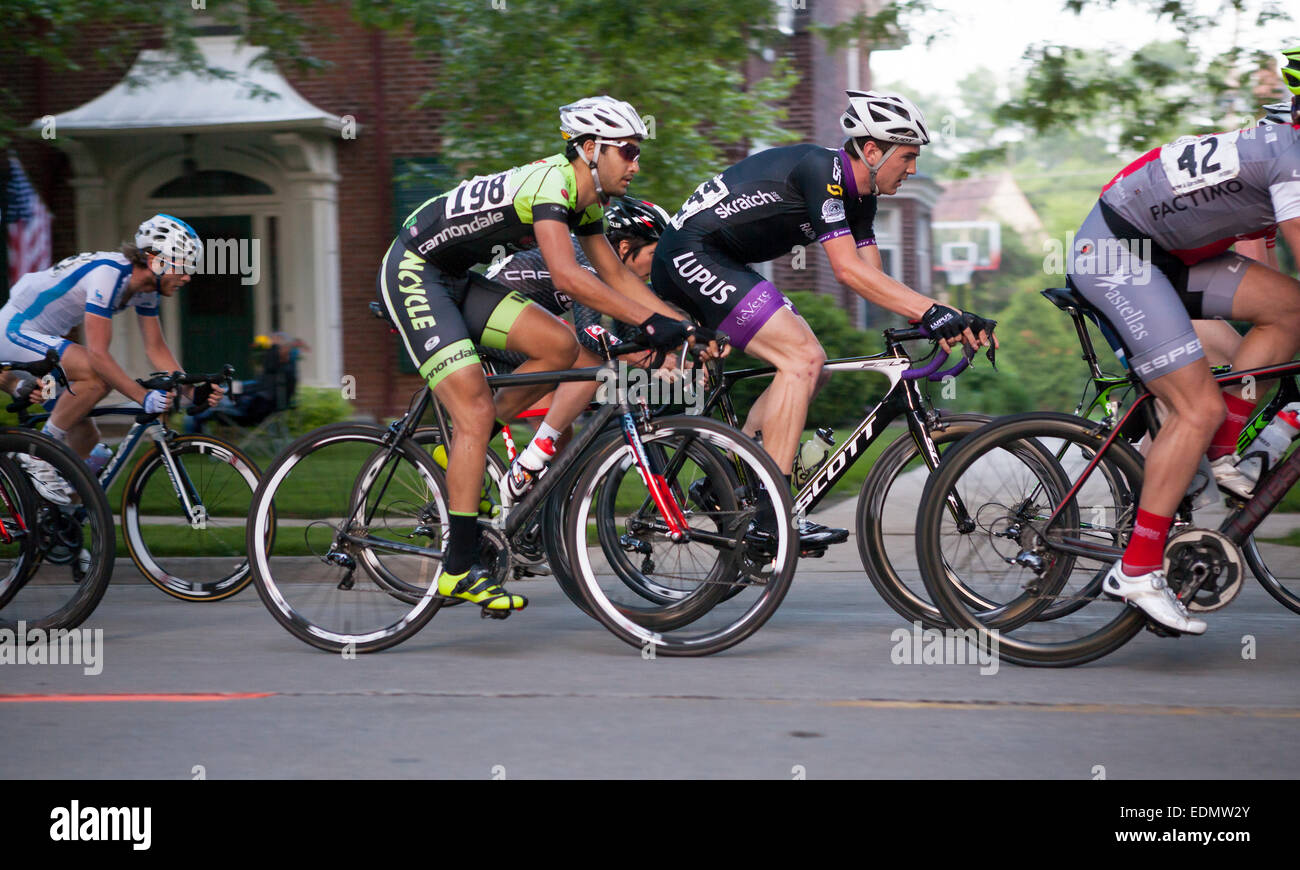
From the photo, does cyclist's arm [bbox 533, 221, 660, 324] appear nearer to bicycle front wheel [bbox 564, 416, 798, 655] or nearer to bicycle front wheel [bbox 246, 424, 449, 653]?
bicycle front wheel [bbox 564, 416, 798, 655]

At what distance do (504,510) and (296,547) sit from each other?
1563 mm

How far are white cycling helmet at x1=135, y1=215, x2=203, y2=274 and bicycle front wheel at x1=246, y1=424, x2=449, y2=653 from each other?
1.66 m

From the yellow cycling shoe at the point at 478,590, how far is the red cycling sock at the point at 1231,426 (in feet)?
8.71

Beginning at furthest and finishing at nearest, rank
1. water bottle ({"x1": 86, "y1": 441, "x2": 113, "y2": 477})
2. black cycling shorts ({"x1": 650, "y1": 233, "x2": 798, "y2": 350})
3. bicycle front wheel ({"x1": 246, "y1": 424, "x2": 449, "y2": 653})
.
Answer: water bottle ({"x1": 86, "y1": 441, "x2": 113, "y2": 477}) < black cycling shorts ({"x1": 650, "y1": 233, "x2": 798, "y2": 350}) < bicycle front wheel ({"x1": 246, "y1": 424, "x2": 449, "y2": 653})

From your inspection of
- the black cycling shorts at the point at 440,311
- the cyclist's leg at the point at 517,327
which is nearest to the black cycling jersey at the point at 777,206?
the cyclist's leg at the point at 517,327

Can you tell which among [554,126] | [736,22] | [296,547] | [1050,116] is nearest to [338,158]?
[554,126]

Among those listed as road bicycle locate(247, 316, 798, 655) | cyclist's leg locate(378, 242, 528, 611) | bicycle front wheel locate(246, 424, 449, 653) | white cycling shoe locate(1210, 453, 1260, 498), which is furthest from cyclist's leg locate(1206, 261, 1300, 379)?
bicycle front wheel locate(246, 424, 449, 653)

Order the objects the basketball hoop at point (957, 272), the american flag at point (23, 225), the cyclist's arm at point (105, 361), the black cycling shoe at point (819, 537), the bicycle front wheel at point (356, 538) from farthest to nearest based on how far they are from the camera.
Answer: the basketball hoop at point (957, 272) → the american flag at point (23, 225) → the cyclist's arm at point (105, 361) → the bicycle front wheel at point (356, 538) → the black cycling shoe at point (819, 537)

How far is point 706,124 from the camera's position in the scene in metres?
13.9

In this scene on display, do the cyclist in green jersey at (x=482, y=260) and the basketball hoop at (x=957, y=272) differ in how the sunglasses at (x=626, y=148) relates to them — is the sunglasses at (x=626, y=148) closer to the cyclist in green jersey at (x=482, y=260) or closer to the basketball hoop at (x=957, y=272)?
the cyclist in green jersey at (x=482, y=260)

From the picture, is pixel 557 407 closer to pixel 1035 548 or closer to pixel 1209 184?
pixel 1035 548

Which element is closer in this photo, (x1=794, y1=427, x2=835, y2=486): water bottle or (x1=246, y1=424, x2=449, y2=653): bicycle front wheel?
(x1=246, y1=424, x2=449, y2=653): bicycle front wheel

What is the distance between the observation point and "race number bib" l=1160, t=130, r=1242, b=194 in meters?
4.71

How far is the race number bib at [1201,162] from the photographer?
15.5 ft
